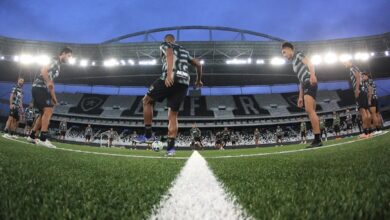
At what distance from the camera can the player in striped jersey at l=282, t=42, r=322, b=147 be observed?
5738 mm

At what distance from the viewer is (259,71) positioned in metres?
34.0

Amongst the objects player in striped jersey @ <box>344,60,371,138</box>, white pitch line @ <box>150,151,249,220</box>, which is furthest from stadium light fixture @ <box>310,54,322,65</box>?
white pitch line @ <box>150,151,249,220</box>

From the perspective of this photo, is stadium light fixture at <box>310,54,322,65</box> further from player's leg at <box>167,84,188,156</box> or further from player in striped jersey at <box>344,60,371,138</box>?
player's leg at <box>167,84,188,156</box>

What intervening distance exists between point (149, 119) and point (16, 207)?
3893 millimetres

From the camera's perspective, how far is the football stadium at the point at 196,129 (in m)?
1.28

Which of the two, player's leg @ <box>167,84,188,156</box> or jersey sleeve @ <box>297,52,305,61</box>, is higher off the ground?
jersey sleeve @ <box>297,52,305,61</box>

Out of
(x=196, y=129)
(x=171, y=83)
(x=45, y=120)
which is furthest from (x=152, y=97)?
(x=196, y=129)

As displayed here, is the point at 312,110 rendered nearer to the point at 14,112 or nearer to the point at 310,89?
the point at 310,89

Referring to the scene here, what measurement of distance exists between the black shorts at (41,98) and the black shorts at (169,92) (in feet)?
10.4

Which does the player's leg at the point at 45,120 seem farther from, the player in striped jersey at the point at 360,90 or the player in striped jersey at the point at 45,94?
the player in striped jersey at the point at 360,90

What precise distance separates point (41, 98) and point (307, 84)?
5889 mm

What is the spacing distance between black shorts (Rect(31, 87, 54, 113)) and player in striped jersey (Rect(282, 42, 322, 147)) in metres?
5.49

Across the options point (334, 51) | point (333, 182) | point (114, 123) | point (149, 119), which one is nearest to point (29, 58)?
point (114, 123)

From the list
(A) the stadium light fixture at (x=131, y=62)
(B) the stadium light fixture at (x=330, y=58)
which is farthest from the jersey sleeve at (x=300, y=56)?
(A) the stadium light fixture at (x=131, y=62)
